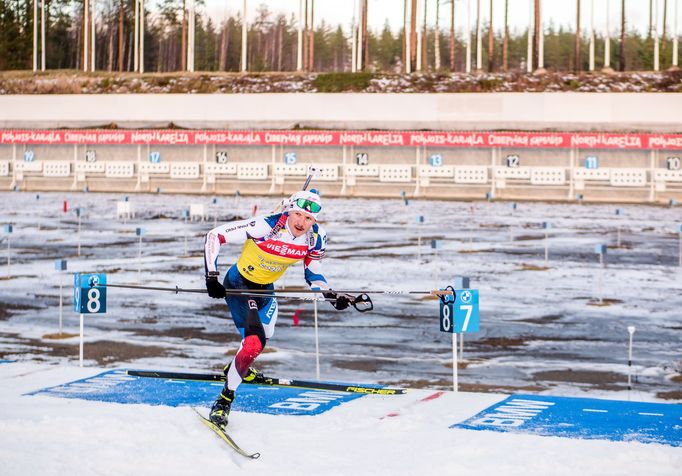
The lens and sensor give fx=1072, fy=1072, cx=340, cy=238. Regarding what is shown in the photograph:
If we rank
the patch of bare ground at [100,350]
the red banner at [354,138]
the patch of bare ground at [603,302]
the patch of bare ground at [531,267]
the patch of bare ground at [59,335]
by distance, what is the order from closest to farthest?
the patch of bare ground at [100,350]
the patch of bare ground at [59,335]
the patch of bare ground at [603,302]
the patch of bare ground at [531,267]
the red banner at [354,138]

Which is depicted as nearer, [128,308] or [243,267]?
[243,267]

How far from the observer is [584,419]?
9.98m

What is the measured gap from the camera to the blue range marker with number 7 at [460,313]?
1134 centimetres

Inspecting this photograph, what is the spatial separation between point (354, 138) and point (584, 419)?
151 ft

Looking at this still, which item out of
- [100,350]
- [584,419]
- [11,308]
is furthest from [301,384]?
[11,308]

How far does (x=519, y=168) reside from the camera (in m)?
53.1

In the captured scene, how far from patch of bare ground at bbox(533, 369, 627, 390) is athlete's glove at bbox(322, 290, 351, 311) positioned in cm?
491

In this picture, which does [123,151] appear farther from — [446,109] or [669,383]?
[669,383]

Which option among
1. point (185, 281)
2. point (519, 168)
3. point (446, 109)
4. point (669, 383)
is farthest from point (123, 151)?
point (669, 383)

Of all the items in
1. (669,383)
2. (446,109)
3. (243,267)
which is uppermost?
(446,109)

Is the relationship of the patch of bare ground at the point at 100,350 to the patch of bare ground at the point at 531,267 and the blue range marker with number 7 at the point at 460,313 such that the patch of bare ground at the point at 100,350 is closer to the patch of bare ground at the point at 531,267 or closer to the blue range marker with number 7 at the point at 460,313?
the blue range marker with number 7 at the point at 460,313

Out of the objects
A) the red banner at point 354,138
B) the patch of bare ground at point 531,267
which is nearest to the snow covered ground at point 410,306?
the patch of bare ground at point 531,267

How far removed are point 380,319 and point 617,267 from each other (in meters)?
9.36

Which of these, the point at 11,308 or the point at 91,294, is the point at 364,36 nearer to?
the point at 11,308
